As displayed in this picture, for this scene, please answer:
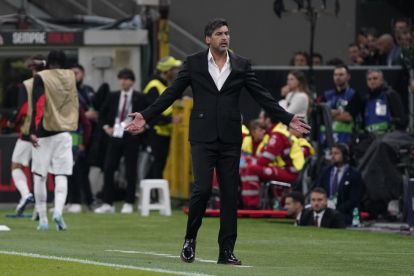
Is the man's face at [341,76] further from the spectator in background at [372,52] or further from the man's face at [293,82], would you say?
the spectator in background at [372,52]

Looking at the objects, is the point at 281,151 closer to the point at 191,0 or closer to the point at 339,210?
the point at 339,210

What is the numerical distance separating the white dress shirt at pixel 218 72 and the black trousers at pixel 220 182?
0.54 metres

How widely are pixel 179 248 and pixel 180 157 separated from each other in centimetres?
959

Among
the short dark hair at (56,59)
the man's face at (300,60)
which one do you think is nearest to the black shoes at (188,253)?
the short dark hair at (56,59)

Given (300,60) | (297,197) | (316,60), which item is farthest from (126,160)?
(316,60)

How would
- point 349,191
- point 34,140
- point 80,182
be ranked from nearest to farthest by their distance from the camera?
point 34,140 < point 349,191 < point 80,182

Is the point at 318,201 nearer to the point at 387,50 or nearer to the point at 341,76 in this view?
the point at 341,76

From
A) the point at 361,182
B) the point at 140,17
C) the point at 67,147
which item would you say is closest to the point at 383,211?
the point at 361,182

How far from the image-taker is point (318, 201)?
2012 centimetres

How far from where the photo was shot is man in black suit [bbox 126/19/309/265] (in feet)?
44.7

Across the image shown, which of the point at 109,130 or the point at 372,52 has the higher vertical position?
the point at 372,52

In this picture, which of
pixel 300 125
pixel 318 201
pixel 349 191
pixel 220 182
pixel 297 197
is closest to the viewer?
pixel 300 125

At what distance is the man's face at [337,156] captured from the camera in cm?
2080

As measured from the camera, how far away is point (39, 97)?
1889 cm
